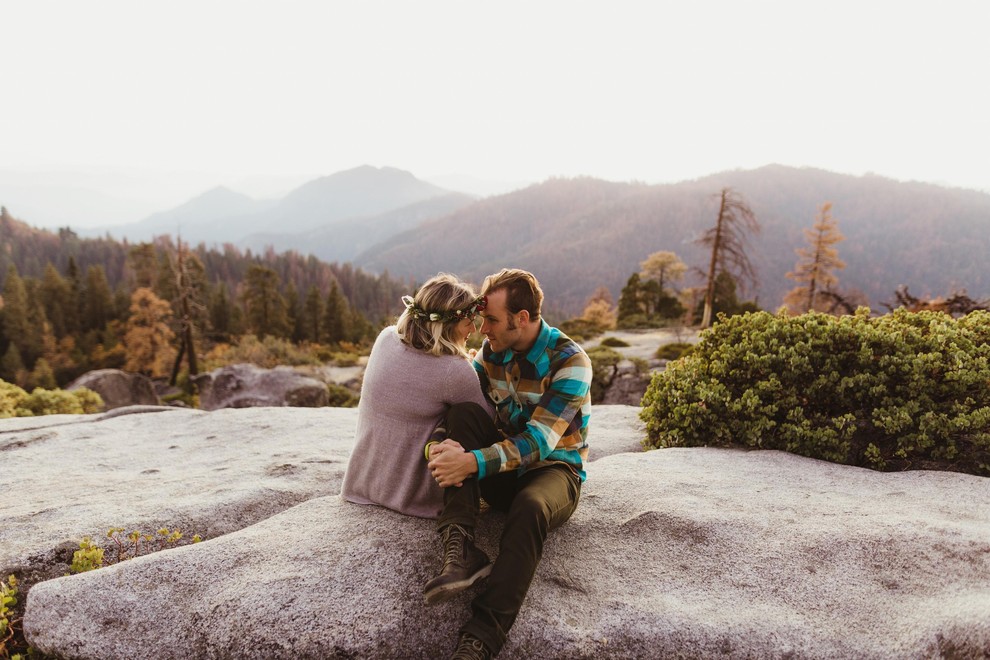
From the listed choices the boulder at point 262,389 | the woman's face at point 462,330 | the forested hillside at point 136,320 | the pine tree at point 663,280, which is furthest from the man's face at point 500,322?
the pine tree at point 663,280

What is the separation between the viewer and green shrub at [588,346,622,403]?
721 inches

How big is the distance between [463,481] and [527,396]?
1.00 m

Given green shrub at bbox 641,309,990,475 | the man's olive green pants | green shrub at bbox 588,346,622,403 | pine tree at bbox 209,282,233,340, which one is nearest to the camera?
the man's olive green pants

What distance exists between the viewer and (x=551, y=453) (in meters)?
4.46

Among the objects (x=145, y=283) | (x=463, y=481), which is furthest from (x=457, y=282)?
(x=145, y=283)

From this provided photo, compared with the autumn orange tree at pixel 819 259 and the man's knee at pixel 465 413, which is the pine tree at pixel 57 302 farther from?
the man's knee at pixel 465 413

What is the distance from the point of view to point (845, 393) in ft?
22.0

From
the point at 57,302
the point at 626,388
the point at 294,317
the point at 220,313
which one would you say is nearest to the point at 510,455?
the point at 626,388

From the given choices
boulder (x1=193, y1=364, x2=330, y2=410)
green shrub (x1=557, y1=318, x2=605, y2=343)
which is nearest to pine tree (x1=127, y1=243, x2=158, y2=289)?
boulder (x1=193, y1=364, x2=330, y2=410)

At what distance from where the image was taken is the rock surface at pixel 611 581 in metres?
3.38

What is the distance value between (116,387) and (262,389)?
13198mm

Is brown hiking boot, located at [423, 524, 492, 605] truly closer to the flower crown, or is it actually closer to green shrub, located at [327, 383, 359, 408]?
the flower crown

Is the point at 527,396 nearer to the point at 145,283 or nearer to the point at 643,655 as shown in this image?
the point at 643,655

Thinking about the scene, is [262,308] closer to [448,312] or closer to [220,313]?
[220,313]
